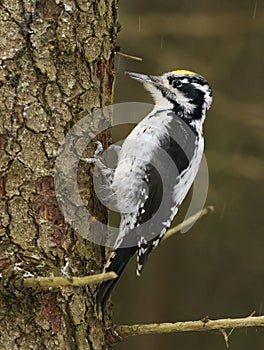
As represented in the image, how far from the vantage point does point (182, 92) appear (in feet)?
11.5

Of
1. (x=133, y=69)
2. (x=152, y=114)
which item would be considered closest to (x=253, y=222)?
(x=133, y=69)

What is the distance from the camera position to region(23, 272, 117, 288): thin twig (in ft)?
6.76

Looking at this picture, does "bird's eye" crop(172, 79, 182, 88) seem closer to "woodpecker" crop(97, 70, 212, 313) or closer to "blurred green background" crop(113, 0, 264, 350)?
"woodpecker" crop(97, 70, 212, 313)

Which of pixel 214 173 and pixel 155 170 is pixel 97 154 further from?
pixel 214 173

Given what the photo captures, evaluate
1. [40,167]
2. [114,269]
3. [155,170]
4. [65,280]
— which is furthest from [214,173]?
[65,280]

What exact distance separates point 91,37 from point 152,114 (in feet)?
2.35

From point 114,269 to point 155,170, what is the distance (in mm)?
538

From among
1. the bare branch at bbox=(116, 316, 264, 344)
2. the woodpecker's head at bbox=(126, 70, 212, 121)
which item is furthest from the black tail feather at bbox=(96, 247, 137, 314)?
the woodpecker's head at bbox=(126, 70, 212, 121)

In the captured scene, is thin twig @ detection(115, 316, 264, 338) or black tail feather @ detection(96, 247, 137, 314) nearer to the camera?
thin twig @ detection(115, 316, 264, 338)

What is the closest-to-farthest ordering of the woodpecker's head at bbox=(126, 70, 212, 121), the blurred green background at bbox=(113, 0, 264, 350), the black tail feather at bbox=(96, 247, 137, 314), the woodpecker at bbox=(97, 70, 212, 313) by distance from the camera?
the black tail feather at bbox=(96, 247, 137, 314) < the woodpecker at bbox=(97, 70, 212, 313) < the woodpecker's head at bbox=(126, 70, 212, 121) < the blurred green background at bbox=(113, 0, 264, 350)

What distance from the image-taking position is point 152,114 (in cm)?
348


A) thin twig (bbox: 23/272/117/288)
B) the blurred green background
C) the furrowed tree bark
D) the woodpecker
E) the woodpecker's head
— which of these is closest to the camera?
thin twig (bbox: 23/272/117/288)

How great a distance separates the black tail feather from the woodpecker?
4cm

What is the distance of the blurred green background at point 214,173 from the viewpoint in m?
5.94
